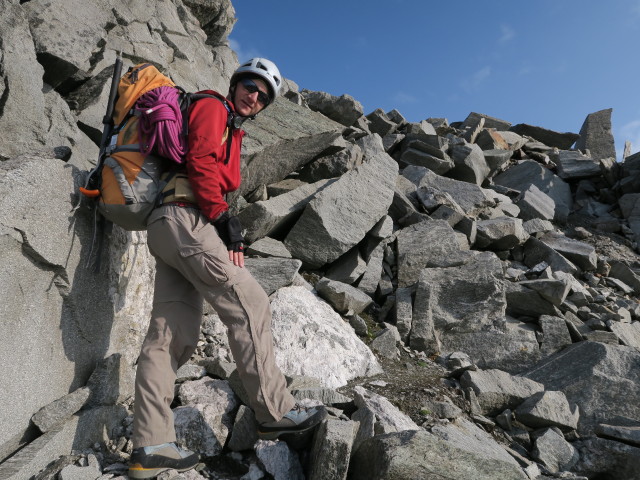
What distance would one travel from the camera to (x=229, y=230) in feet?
15.5

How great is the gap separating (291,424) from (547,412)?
388 cm

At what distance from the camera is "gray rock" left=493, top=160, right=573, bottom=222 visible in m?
20.3

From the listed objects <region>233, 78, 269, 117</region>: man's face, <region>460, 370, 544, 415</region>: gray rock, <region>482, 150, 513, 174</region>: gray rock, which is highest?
<region>482, 150, 513, 174</region>: gray rock

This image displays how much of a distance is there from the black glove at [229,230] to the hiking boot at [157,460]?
6.10ft

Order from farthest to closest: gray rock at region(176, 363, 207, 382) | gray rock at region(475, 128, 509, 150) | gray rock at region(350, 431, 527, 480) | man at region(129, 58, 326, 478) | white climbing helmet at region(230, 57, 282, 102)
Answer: gray rock at region(475, 128, 509, 150)
gray rock at region(176, 363, 207, 382)
white climbing helmet at region(230, 57, 282, 102)
man at region(129, 58, 326, 478)
gray rock at region(350, 431, 527, 480)

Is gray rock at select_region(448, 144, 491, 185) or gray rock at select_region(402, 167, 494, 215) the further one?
gray rock at select_region(448, 144, 491, 185)

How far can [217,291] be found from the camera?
15.1 ft

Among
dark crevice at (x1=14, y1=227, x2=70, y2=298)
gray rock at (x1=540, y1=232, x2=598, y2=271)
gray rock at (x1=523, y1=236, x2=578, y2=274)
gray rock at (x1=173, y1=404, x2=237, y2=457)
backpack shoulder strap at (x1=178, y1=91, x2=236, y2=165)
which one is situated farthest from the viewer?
gray rock at (x1=540, y1=232, x2=598, y2=271)

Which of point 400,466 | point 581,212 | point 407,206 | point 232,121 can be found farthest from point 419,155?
point 400,466

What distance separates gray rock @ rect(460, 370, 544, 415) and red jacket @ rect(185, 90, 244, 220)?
4588 millimetres

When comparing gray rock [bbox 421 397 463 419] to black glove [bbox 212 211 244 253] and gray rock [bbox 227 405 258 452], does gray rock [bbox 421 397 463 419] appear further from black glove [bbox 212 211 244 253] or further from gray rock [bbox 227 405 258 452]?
black glove [bbox 212 211 244 253]

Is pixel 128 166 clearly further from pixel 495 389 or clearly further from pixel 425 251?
pixel 425 251

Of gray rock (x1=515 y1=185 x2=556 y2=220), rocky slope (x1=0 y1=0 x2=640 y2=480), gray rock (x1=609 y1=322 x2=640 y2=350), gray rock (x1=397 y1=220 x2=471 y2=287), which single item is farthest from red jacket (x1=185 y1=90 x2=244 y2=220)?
gray rock (x1=515 y1=185 x2=556 y2=220)

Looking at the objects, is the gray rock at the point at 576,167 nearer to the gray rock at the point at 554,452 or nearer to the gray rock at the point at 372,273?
the gray rock at the point at 372,273
